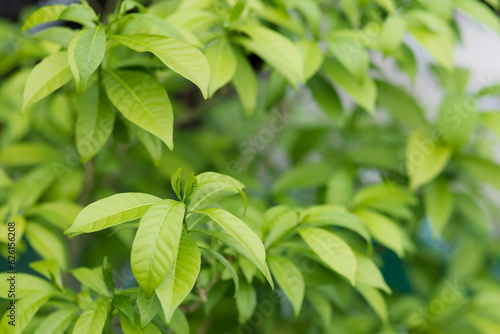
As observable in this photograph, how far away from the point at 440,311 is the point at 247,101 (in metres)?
0.72

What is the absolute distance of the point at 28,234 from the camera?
1.08m

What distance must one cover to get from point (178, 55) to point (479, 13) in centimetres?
80

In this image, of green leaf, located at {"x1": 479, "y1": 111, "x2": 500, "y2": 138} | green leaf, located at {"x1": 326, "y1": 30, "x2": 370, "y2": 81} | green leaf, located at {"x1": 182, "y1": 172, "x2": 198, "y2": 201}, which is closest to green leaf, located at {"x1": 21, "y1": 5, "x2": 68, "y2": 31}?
green leaf, located at {"x1": 182, "y1": 172, "x2": 198, "y2": 201}

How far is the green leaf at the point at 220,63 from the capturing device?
0.93m

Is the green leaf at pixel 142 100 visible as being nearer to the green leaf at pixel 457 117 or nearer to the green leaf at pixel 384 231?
the green leaf at pixel 384 231

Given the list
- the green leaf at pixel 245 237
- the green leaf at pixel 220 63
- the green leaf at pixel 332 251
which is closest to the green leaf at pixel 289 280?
the green leaf at pixel 332 251

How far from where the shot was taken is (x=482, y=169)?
4.29 ft

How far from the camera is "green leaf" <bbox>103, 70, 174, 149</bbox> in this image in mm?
775

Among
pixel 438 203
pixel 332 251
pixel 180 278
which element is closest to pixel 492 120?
pixel 438 203

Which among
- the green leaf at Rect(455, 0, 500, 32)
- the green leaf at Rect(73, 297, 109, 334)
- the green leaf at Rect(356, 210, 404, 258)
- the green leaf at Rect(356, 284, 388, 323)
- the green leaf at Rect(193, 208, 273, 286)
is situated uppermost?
the green leaf at Rect(455, 0, 500, 32)

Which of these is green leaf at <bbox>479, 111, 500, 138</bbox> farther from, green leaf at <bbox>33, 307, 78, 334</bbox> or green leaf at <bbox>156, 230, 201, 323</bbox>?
green leaf at <bbox>33, 307, 78, 334</bbox>

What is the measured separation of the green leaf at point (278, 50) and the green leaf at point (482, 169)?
604 mm

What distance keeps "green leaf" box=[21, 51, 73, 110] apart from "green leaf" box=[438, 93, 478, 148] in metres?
0.85

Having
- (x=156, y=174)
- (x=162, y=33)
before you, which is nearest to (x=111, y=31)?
(x=162, y=33)
